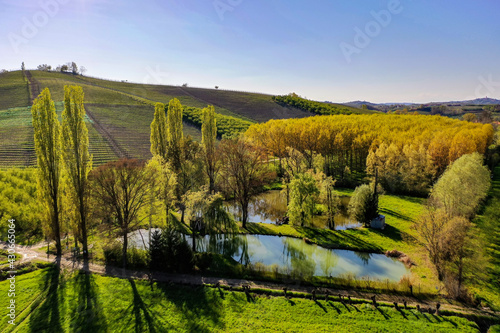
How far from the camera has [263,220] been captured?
1756 inches

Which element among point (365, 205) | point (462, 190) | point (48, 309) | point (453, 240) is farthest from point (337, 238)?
point (48, 309)

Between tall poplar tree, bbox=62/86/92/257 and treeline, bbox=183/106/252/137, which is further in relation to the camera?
treeline, bbox=183/106/252/137

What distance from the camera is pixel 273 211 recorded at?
160 ft

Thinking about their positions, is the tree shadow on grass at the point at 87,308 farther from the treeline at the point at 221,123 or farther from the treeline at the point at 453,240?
the treeline at the point at 221,123

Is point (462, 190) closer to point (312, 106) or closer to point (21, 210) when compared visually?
point (21, 210)

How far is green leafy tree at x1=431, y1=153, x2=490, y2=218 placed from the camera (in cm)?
3272

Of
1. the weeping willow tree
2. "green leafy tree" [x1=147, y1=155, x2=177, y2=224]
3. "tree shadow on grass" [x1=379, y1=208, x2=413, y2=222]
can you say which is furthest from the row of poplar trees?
"tree shadow on grass" [x1=379, y1=208, x2=413, y2=222]

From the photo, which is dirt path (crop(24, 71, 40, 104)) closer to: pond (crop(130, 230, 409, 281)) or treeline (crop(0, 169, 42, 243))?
treeline (crop(0, 169, 42, 243))

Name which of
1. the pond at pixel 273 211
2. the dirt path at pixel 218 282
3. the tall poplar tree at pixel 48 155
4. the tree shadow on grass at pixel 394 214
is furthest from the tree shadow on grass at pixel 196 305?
the tree shadow on grass at pixel 394 214

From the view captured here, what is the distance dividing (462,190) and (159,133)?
46.9 metres

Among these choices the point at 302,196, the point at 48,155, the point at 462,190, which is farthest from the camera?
the point at 302,196

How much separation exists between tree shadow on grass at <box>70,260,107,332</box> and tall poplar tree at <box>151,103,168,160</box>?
23.9 m

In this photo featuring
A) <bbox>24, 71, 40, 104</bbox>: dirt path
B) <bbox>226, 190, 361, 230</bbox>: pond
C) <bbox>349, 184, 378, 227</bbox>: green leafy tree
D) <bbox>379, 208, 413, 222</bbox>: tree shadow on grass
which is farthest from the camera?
<bbox>24, 71, 40, 104</bbox>: dirt path

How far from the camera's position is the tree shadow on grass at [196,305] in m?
19.4
